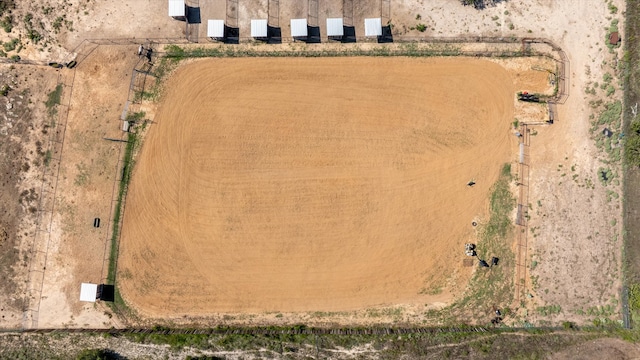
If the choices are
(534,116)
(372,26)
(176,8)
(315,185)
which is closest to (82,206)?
(176,8)

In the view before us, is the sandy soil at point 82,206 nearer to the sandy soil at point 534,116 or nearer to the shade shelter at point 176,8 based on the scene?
the sandy soil at point 534,116

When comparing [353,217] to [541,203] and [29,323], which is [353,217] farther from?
[29,323]

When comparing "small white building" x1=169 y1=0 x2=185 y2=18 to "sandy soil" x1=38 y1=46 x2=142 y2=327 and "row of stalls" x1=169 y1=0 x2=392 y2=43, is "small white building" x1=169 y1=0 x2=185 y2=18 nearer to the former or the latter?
"row of stalls" x1=169 y1=0 x2=392 y2=43

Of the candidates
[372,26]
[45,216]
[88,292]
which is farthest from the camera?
[45,216]

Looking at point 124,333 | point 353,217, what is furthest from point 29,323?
point 353,217

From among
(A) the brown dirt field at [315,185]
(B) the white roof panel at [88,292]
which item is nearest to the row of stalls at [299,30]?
(A) the brown dirt field at [315,185]

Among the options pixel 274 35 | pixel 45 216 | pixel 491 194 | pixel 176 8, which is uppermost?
pixel 176 8

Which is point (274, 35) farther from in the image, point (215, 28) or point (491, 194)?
point (491, 194)

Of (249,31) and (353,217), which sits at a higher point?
(249,31)
